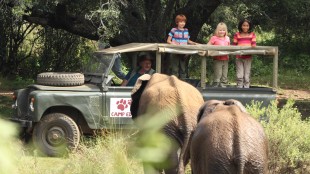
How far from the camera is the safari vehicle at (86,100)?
31.9ft

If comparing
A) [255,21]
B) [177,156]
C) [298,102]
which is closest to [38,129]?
[177,156]

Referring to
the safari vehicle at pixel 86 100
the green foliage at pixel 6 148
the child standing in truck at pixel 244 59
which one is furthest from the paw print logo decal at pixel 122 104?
the green foliage at pixel 6 148

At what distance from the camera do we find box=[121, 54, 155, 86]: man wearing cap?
9.96m

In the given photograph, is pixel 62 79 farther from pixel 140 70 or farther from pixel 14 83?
pixel 14 83

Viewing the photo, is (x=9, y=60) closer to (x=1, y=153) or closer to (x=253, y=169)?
(x=253, y=169)

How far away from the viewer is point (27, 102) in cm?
1022

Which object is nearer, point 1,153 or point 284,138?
point 1,153

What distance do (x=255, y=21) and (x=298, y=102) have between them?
3309mm

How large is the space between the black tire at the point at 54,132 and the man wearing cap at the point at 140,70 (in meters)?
1.08

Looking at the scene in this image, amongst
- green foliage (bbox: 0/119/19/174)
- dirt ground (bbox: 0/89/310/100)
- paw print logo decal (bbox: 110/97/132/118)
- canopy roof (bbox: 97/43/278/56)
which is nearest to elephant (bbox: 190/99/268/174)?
green foliage (bbox: 0/119/19/174)

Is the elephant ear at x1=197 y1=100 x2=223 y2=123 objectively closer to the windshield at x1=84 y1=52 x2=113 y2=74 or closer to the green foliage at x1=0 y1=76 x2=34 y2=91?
the windshield at x1=84 y1=52 x2=113 y2=74

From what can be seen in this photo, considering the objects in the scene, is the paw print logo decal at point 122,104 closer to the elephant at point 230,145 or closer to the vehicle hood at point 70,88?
the vehicle hood at point 70,88

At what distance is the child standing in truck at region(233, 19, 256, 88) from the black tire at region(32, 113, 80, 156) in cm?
285

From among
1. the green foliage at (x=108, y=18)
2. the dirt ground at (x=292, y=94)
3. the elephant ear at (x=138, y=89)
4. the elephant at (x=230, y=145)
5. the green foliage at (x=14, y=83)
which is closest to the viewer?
the elephant at (x=230, y=145)
